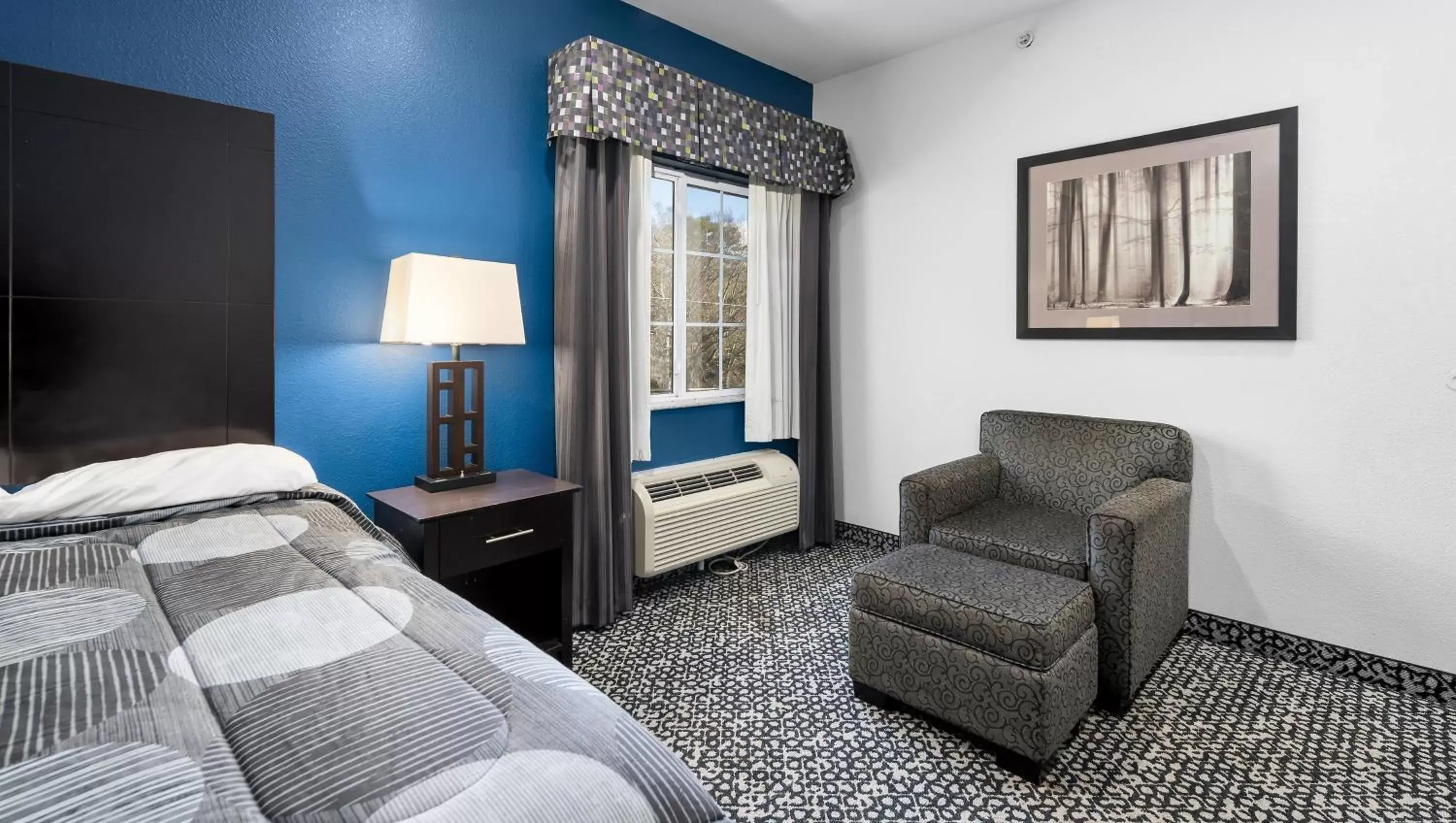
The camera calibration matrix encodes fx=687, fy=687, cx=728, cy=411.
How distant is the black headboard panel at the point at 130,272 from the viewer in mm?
1778

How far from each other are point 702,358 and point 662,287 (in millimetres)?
434

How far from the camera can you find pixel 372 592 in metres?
1.18

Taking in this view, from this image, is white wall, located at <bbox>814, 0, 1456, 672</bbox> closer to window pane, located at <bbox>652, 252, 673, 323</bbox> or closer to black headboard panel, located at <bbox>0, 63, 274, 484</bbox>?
window pane, located at <bbox>652, 252, 673, 323</bbox>

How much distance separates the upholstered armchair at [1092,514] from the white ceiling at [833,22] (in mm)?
1815

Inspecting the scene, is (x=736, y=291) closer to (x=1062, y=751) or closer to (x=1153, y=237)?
(x=1153, y=237)

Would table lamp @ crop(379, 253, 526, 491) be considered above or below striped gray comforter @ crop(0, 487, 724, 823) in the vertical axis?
above

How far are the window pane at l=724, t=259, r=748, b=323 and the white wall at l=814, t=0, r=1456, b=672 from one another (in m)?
0.83

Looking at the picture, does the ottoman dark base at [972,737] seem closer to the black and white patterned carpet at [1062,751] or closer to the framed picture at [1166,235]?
the black and white patterned carpet at [1062,751]

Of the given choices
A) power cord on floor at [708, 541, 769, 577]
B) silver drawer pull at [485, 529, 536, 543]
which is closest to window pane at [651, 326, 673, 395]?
power cord on floor at [708, 541, 769, 577]

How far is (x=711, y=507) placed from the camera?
3217 millimetres

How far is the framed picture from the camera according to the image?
2537mm

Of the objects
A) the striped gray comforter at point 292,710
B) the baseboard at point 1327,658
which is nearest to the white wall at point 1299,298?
the baseboard at point 1327,658

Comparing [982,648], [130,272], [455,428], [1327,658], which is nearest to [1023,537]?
[982,648]

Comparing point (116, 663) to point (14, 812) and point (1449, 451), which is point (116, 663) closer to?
point (14, 812)
